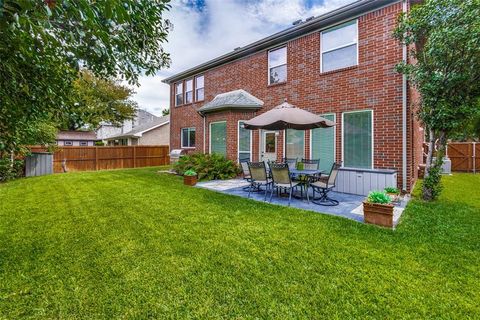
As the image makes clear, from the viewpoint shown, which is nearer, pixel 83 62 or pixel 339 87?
pixel 83 62

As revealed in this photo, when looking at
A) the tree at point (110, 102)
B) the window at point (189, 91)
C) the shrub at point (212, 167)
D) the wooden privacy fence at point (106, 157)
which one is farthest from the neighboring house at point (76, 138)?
the shrub at point (212, 167)

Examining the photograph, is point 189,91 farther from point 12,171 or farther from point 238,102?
point 12,171

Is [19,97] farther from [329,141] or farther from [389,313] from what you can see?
[329,141]

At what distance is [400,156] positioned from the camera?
742 cm

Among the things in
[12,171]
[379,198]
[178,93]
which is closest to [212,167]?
[379,198]

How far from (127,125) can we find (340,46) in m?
36.3

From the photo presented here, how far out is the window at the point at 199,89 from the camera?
1465cm

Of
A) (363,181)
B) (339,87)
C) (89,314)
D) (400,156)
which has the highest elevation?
(339,87)

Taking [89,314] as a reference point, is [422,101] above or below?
above

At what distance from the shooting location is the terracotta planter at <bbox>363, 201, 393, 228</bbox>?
470 centimetres

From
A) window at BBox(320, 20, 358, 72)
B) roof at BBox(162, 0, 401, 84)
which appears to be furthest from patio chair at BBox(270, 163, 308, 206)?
roof at BBox(162, 0, 401, 84)

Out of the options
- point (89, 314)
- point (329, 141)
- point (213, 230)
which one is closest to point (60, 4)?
point (89, 314)

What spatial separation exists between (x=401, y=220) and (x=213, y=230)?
408 centimetres

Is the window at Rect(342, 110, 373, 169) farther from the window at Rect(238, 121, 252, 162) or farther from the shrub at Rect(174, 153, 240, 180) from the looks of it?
the shrub at Rect(174, 153, 240, 180)
